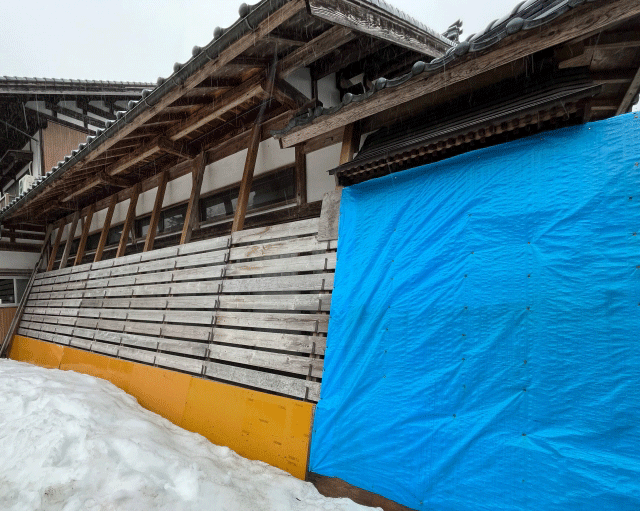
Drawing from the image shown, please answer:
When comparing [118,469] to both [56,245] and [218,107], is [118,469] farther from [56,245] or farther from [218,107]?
[56,245]

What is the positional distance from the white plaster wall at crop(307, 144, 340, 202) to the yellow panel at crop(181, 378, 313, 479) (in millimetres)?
2885

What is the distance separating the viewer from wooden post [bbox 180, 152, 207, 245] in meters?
6.13

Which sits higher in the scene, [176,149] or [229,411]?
[176,149]

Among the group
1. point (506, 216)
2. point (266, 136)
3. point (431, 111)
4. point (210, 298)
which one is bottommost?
point (210, 298)

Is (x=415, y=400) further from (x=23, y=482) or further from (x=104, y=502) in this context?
(x=23, y=482)

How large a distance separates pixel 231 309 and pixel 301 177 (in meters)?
2.25

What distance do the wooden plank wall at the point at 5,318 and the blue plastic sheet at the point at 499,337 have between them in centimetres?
1373

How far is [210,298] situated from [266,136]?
2852 millimetres

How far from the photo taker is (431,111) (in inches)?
145

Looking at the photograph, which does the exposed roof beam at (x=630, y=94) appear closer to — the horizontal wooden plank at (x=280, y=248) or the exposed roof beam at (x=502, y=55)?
the exposed roof beam at (x=502, y=55)

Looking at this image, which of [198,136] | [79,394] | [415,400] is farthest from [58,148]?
[415,400]

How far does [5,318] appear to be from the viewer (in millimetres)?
11688

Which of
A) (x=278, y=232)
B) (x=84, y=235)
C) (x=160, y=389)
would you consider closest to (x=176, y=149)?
(x=278, y=232)

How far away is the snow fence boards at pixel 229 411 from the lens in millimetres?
3628
